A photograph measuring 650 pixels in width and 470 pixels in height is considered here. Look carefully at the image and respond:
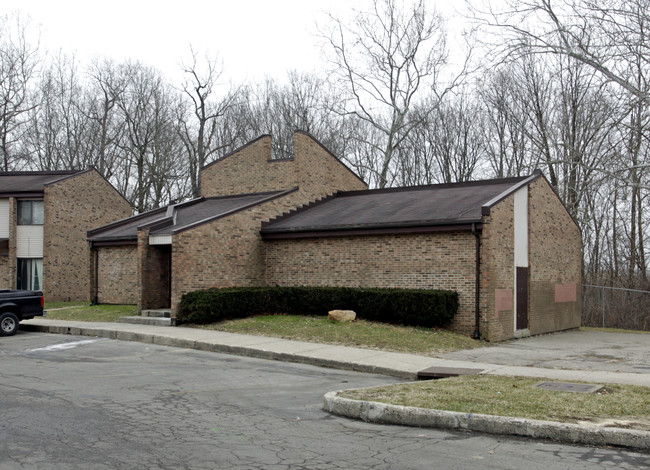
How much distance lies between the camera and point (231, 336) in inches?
616

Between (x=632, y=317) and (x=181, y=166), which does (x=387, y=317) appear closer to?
(x=632, y=317)

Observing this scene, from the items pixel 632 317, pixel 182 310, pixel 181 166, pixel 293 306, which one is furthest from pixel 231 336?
pixel 181 166

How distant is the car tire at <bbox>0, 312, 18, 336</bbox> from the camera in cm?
1709

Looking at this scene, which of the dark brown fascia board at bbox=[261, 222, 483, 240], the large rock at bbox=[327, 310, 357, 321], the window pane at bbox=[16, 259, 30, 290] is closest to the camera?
the large rock at bbox=[327, 310, 357, 321]

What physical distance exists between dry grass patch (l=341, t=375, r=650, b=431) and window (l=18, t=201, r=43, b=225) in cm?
2635

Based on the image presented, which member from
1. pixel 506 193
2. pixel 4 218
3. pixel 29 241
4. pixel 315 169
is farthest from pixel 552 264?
pixel 4 218

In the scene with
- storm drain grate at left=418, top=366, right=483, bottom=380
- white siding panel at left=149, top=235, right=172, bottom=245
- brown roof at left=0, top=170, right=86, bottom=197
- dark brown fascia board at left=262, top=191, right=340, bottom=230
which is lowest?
storm drain grate at left=418, top=366, right=483, bottom=380

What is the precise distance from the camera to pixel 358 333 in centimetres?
1543

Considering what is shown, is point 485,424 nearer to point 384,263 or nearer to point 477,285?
point 477,285

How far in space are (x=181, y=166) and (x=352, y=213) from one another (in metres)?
25.8

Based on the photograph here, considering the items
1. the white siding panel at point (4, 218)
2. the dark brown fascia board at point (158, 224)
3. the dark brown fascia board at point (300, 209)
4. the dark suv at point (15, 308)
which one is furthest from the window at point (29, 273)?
the dark brown fascia board at point (300, 209)

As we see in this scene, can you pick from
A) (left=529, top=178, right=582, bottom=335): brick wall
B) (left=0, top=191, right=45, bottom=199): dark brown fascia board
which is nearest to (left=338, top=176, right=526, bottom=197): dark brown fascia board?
(left=529, top=178, right=582, bottom=335): brick wall

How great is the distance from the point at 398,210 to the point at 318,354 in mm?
8199

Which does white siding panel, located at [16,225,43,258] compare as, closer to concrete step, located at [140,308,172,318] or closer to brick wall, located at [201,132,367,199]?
brick wall, located at [201,132,367,199]
